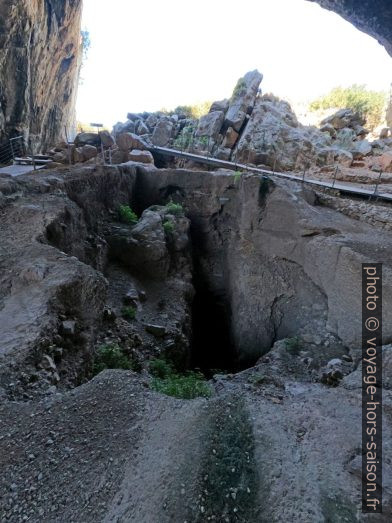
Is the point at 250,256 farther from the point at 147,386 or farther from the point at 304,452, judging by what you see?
the point at 304,452

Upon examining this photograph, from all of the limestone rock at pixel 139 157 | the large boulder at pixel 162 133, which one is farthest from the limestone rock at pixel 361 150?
the large boulder at pixel 162 133

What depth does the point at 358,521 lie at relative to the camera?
2.75m

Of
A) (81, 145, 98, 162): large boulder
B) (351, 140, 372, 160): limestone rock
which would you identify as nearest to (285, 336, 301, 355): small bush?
(81, 145, 98, 162): large boulder

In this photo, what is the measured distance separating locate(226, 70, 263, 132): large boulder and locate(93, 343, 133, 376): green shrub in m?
18.5

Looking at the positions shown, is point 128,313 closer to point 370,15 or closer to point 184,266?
point 184,266

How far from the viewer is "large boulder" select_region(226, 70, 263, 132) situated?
833 inches

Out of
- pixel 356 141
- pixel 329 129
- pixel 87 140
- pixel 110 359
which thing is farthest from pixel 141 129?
pixel 110 359

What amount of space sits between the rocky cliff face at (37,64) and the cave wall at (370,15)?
13781mm

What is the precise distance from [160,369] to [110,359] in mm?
1379

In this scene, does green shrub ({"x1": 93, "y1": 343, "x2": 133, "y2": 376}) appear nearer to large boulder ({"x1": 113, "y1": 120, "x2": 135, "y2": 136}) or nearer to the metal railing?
the metal railing

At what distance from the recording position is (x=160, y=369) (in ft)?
22.5

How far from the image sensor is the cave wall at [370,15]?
7.87 meters

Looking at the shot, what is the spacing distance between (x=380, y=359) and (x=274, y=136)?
53.2ft

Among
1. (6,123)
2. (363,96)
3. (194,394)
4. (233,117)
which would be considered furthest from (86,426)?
(363,96)
